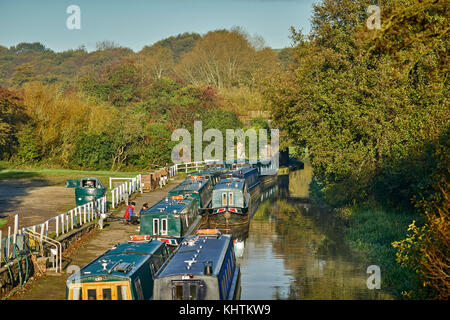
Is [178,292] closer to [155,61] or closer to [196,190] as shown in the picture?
[196,190]

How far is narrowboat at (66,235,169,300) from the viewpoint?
1480 centimetres

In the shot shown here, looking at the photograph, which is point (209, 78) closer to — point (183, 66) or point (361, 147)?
point (183, 66)

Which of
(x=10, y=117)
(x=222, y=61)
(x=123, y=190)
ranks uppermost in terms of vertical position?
(x=222, y=61)

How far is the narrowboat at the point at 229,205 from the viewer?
1404 inches

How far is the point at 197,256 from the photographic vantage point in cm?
1741

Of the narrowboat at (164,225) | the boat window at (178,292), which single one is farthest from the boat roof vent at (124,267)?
the narrowboat at (164,225)

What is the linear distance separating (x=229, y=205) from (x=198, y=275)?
21218 mm

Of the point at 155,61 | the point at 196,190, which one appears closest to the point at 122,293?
the point at 196,190

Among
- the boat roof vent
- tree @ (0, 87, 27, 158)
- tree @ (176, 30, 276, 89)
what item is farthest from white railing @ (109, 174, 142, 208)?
tree @ (176, 30, 276, 89)

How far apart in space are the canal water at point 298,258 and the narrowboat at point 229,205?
0.98 meters

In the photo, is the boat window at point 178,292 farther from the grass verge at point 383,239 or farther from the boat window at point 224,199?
the boat window at point 224,199

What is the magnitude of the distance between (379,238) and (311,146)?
12442 mm
